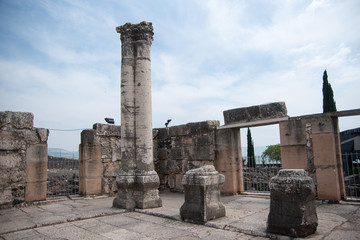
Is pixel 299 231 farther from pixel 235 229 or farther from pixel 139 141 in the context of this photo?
pixel 139 141

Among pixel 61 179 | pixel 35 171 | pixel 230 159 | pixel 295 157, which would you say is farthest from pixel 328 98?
pixel 35 171

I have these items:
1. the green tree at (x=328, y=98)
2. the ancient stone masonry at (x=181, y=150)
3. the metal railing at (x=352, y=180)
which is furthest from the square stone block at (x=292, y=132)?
the green tree at (x=328, y=98)

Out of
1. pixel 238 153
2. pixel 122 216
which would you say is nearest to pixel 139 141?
pixel 122 216

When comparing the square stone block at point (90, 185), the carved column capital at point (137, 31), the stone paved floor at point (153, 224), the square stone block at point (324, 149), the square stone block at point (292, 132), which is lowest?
the stone paved floor at point (153, 224)

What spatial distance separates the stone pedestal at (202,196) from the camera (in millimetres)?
4809

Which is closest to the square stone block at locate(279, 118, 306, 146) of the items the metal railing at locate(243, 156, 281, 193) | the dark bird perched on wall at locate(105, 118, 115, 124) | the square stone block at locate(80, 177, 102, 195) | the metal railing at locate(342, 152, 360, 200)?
the metal railing at locate(243, 156, 281, 193)

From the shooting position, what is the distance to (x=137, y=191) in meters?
6.44

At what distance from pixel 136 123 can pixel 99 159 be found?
287 cm

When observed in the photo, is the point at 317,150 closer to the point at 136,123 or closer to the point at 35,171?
Result: the point at 136,123

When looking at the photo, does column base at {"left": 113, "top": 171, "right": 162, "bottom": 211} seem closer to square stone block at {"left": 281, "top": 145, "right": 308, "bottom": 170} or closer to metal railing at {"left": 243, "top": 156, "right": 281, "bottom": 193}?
metal railing at {"left": 243, "top": 156, "right": 281, "bottom": 193}

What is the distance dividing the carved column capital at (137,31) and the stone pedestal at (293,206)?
476 centimetres

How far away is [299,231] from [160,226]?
225 centimetres

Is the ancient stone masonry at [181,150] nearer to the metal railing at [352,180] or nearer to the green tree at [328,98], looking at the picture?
the metal railing at [352,180]

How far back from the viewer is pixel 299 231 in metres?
3.70
